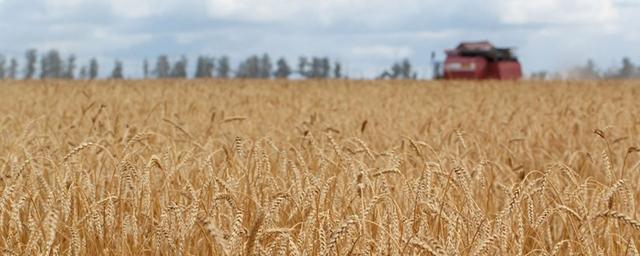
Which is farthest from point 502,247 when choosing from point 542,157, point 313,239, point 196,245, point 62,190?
point 542,157

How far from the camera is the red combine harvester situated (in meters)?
23.0

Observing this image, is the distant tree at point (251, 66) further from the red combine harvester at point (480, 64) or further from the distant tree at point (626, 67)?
the red combine harvester at point (480, 64)

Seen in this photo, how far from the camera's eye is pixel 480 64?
2308 cm

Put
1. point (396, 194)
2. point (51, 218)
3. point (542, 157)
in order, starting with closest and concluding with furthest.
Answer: point (51, 218) < point (396, 194) < point (542, 157)

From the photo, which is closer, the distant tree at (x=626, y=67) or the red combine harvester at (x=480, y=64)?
the red combine harvester at (x=480, y=64)

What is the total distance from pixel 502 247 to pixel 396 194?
139cm

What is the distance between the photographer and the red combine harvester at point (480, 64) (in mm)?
22969

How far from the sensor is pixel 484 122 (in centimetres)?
664

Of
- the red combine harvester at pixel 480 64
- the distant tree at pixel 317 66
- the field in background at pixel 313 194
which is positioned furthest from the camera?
the distant tree at pixel 317 66

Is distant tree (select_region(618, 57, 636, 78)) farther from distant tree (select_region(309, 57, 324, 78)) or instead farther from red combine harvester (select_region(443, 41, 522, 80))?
red combine harvester (select_region(443, 41, 522, 80))

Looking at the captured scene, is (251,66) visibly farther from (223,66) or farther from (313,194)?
(313,194)

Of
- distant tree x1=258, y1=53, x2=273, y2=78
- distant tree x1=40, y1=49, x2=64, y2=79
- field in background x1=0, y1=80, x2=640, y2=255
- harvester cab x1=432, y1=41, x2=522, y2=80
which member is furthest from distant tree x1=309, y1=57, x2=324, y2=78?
field in background x1=0, y1=80, x2=640, y2=255

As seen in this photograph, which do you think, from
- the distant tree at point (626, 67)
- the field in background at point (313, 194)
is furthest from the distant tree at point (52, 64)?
the field in background at point (313, 194)

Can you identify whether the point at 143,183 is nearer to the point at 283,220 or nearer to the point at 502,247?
the point at 283,220
